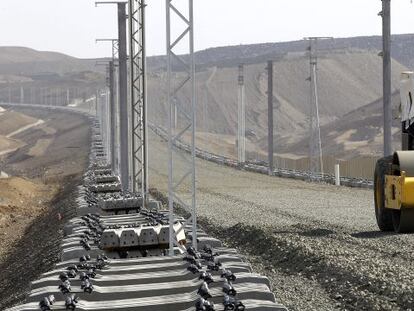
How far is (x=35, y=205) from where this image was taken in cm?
5125

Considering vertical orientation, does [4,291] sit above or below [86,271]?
below

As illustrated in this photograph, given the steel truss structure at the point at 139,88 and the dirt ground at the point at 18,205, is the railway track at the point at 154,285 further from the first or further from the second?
the dirt ground at the point at 18,205

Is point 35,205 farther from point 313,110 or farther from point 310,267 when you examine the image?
point 310,267

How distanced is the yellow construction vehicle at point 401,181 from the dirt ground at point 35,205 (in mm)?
7180

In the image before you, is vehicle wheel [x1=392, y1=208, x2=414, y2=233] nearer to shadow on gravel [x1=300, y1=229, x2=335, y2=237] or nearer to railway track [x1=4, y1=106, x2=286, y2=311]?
shadow on gravel [x1=300, y1=229, x2=335, y2=237]

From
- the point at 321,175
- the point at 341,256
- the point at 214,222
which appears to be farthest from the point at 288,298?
the point at 321,175

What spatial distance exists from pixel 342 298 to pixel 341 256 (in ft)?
13.0

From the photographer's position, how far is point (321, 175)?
6206 cm

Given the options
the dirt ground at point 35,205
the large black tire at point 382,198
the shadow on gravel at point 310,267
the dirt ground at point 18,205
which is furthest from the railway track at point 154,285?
the dirt ground at point 18,205

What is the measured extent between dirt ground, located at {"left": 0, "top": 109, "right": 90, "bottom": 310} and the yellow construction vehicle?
23.6ft

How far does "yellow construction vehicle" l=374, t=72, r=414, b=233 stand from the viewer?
21.1 m

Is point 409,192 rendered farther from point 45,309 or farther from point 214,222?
point 45,309

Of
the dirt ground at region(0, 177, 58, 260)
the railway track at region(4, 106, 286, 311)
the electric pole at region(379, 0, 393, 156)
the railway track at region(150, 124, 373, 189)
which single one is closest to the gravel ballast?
the railway track at region(4, 106, 286, 311)

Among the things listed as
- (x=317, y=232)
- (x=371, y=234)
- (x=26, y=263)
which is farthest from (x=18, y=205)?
(x=371, y=234)
